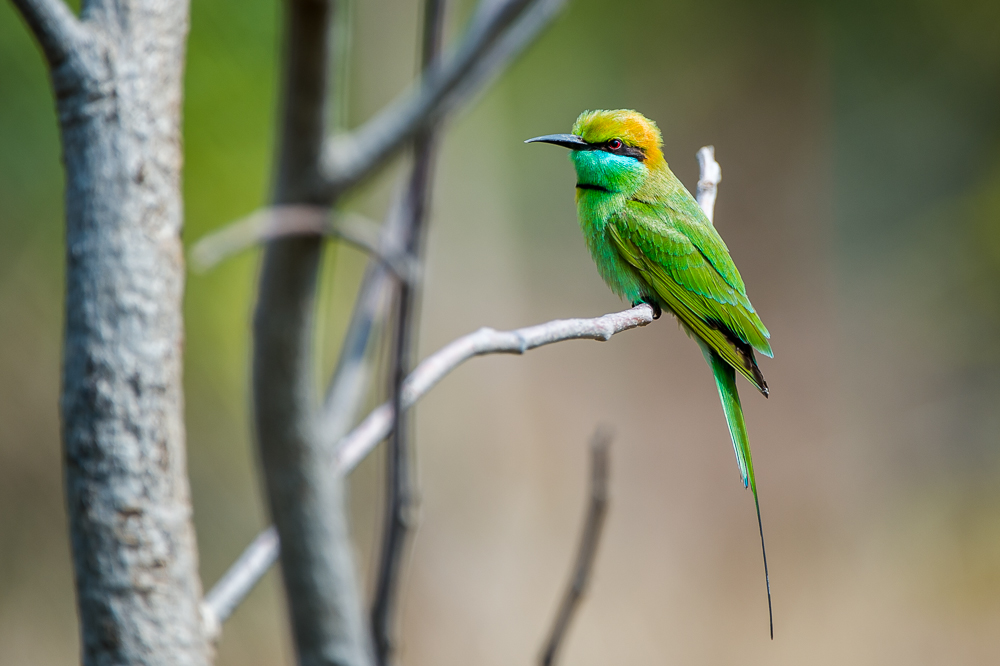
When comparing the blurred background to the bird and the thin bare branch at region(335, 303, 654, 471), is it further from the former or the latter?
the thin bare branch at region(335, 303, 654, 471)

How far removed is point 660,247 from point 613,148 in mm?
219

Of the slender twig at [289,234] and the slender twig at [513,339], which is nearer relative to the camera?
the slender twig at [513,339]

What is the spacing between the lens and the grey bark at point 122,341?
1222 mm

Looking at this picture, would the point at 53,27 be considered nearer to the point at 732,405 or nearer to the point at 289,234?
the point at 289,234

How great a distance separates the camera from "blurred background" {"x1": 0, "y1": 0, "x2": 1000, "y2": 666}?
12.9ft

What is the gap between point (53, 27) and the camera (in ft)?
4.16

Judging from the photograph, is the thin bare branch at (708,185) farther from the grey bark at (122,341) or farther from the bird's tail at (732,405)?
the grey bark at (122,341)

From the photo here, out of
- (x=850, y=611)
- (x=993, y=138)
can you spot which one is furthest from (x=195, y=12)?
(x=993, y=138)

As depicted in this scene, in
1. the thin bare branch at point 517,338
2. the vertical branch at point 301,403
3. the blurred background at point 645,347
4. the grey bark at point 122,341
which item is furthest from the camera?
the blurred background at point 645,347

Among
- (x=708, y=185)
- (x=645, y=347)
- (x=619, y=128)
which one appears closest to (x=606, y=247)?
(x=708, y=185)

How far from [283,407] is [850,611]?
506 cm

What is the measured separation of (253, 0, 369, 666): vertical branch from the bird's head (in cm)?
67

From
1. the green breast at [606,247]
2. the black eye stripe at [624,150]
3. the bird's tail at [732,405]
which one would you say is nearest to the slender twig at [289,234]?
the green breast at [606,247]

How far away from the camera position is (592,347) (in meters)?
5.72
